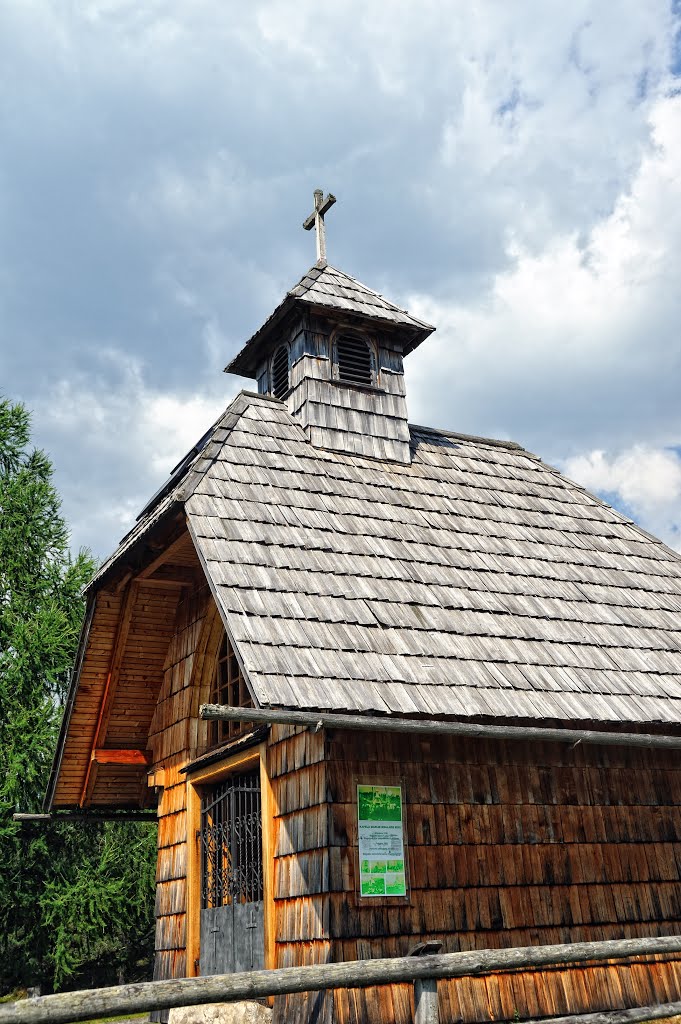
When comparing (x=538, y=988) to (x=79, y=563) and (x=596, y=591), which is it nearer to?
(x=596, y=591)

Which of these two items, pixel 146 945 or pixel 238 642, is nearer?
pixel 238 642

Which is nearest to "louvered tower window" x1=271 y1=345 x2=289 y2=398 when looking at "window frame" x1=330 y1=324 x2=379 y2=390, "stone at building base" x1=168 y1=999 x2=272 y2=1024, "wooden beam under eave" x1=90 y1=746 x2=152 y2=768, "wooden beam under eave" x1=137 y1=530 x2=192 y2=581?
"window frame" x1=330 y1=324 x2=379 y2=390

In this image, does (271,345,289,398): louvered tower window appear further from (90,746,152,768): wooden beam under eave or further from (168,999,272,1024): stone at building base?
(168,999,272,1024): stone at building base

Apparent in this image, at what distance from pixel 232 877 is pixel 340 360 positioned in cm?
706

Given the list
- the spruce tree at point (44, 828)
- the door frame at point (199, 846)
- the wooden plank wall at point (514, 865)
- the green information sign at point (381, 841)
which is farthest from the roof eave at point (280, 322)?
the spruce tree at point (44, 828)

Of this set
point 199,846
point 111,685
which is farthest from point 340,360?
point 199,846

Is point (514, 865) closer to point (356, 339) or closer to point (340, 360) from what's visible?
point (340, 360)

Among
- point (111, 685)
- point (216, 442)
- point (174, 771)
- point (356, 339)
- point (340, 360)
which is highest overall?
point (356, 339)

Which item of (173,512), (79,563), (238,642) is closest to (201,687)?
(173,512)

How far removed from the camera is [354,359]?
42.3ft

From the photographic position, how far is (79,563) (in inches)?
944

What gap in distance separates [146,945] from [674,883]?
18.7 meters

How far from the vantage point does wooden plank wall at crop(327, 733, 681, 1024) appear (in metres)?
7.09

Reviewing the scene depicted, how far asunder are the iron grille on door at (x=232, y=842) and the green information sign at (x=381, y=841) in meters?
1.70
